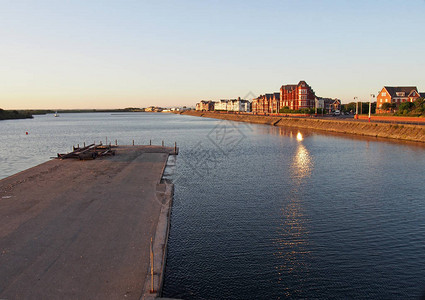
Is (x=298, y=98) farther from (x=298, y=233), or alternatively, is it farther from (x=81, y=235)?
(x=81, y=235)

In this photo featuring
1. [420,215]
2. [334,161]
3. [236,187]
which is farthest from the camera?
[334,161]

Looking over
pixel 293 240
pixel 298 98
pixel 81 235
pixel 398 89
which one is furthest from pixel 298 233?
pixel 298 98

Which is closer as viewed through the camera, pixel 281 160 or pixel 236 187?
pixel 236 187

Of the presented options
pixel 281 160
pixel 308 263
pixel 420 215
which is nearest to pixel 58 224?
pixel 308 263

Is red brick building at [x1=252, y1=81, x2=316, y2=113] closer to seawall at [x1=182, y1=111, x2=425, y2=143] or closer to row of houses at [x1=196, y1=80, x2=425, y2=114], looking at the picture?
row of houses at [x1=196, y1=80, x2=425, y2=114]

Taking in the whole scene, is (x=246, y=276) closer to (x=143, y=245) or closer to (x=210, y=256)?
(x=210, y=256)

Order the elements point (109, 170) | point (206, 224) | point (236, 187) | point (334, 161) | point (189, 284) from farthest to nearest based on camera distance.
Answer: point (334, 161)
point (109, 170)
point (236, 187)
point (206, 224)
point (189, 284)

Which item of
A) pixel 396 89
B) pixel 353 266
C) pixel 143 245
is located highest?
pixel 396 89

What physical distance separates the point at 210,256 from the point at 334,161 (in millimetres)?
35513

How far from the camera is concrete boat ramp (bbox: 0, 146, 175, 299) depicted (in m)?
12.8

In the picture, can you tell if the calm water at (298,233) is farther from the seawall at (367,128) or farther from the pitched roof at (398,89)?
the pitched roof at (398,89)

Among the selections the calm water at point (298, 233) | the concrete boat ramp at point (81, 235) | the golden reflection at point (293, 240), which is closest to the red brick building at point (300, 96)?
the calm water at point (298, 233)

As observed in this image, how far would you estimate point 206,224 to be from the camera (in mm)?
21938

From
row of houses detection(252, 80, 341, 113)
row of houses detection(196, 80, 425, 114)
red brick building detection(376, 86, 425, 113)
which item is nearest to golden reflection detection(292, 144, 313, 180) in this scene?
row of houses detection(196, 80, 425, 114)
